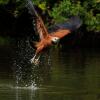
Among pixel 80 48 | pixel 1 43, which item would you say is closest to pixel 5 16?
pixel 1 43

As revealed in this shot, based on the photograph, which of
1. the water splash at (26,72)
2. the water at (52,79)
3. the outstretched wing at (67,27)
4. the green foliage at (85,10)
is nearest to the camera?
the outstretched wing at (67,27)

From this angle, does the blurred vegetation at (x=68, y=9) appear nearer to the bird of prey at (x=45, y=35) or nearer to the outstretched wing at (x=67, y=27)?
the bird of prey at (x=45, y=35)

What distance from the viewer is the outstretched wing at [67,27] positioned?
16.8m

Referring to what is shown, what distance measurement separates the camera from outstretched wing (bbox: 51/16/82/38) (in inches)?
663

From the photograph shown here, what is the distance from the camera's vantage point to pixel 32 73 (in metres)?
27.8

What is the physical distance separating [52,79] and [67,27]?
735 centimetres

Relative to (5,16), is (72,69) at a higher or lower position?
lower

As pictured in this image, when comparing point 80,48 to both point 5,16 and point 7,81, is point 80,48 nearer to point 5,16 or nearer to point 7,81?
point 5,16

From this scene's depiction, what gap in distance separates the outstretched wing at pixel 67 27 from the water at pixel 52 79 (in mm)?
2131

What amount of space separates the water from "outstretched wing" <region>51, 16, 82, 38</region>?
2.13 meters

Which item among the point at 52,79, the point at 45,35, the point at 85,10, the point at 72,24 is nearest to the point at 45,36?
the point at 45,35

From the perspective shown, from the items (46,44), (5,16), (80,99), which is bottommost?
(80,99)

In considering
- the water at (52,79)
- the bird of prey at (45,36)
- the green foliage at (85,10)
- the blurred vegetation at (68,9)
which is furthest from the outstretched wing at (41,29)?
the green foliage at (85,10)

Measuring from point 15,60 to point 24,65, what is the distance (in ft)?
7.68
